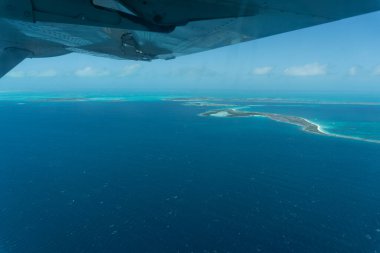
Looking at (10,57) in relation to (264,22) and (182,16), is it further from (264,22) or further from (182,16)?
(264,22)

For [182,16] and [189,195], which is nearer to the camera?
[182,16]

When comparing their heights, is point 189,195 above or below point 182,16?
below

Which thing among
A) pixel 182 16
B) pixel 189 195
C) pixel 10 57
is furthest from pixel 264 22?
pixel 189 195

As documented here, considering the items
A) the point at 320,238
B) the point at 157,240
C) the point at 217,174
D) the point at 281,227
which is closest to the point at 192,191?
the point at 217,174

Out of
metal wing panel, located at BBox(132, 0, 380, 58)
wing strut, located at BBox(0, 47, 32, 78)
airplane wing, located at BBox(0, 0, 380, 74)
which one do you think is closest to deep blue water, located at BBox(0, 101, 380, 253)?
wing strut, located at BBox(0, 47, 32, 78)

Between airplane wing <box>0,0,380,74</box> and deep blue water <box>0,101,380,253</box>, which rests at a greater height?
airplane wing <box>0,0,380,74</box>

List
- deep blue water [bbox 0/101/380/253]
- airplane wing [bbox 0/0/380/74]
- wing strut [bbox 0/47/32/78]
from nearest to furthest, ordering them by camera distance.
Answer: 1. airplane wing [bbox 0/0/380/74]
2. wing strut [bbox 0/47/32/78]
3. deep blue water [bbox 0/101/380/253]

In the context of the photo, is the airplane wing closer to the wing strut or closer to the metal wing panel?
the metal wing panel
